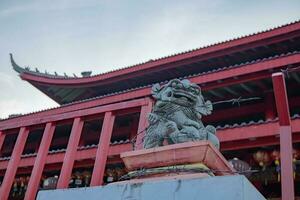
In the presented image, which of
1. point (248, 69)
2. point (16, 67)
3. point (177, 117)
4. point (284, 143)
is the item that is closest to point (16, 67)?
point (16, 67)

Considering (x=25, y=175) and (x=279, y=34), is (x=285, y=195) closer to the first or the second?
(x=279, y=34)

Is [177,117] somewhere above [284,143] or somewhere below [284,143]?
below

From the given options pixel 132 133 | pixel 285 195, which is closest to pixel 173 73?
pixel 132 133

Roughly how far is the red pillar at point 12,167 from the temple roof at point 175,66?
3156mm

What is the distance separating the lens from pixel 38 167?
35.0 ft

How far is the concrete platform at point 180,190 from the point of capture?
73.2 inches

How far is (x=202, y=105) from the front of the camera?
355 centimetres

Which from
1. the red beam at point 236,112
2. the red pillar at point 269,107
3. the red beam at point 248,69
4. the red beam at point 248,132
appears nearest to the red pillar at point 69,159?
the red beam at point 248,69

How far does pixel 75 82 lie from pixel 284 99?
927 centimetres

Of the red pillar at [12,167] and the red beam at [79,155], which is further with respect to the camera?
the red pillar at [12,167]

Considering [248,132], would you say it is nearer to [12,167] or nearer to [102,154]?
[102,154]

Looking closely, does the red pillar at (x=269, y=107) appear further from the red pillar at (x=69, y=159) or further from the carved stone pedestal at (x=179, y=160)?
the carved stone pedestal at (x=179, y=160)

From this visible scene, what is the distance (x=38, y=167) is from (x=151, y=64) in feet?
15.5

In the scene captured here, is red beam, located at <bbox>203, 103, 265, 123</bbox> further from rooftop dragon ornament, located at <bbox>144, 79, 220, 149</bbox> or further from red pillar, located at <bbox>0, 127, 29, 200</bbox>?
rooftop dragon ornament, located at <bbox>144, 79, 220, 149</bbox>
